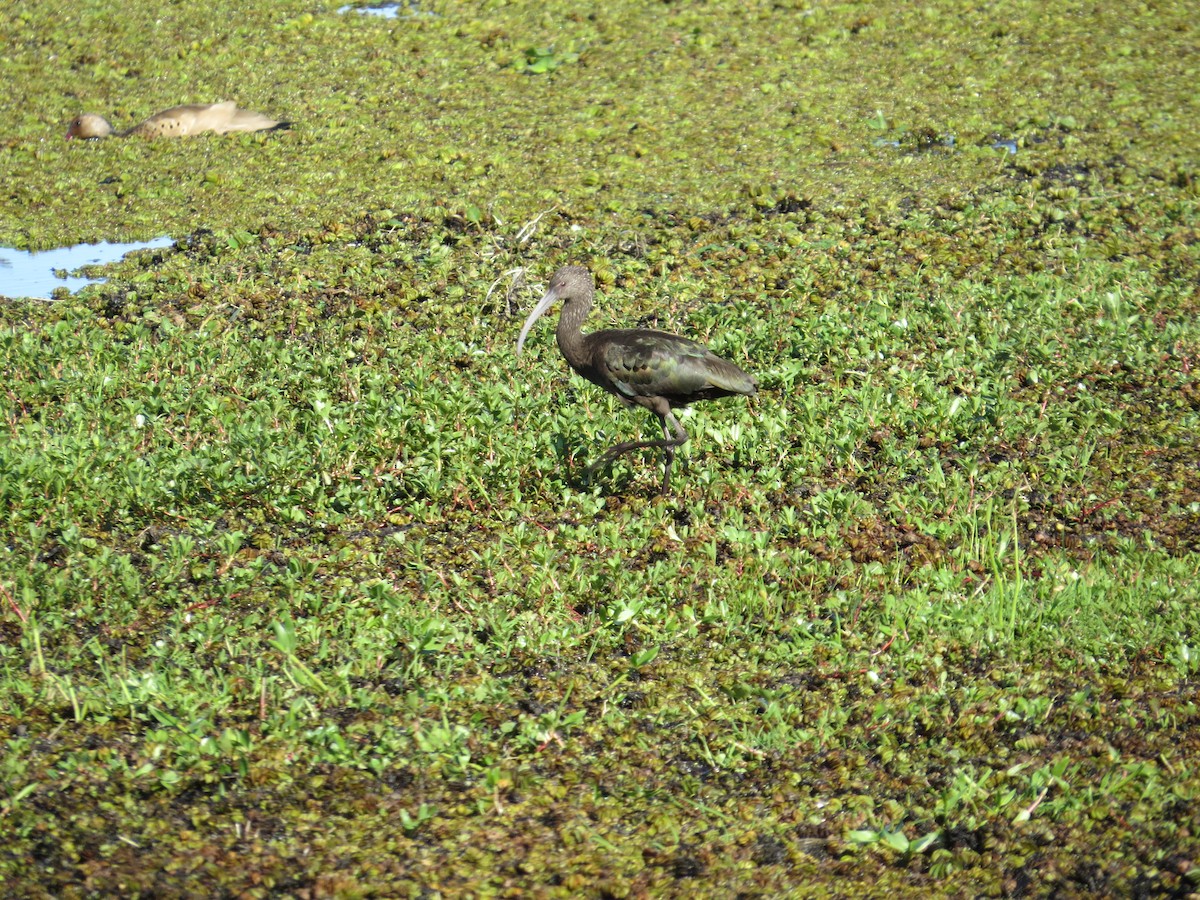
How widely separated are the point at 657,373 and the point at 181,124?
5.63 meters

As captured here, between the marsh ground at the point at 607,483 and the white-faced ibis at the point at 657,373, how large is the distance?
0.21 metres

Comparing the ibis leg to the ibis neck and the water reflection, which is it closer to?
the ibis neck

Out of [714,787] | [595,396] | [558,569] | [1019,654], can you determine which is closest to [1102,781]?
[1019,654]

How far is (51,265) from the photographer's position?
8.42 meters

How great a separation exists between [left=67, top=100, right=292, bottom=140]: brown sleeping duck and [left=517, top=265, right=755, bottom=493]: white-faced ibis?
4907 millimetres

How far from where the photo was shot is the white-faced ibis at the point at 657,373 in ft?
19.3

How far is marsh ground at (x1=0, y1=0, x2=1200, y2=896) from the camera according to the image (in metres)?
3.86

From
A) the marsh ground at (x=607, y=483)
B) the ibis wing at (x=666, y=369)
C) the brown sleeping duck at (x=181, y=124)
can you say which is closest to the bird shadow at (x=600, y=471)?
the marsh ground at (x=607, y=483)

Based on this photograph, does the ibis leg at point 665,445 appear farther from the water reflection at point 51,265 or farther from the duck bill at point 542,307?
the water reflection at point 51,265

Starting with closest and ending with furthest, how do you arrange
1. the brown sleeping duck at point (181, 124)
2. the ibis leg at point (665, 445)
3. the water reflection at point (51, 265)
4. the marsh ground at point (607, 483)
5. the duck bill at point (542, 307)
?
1. the marsh ground at point (607, 483)
2. the ibis leg at point (665, 445)
3. the duck bill at point (542, 307)
4. the water reflection at point (51, 265)
5. the brown sleeping duck at point (181, 124)

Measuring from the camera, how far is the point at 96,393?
652 cm

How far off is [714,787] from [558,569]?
1413mm

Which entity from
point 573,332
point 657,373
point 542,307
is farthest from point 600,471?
point 542,307

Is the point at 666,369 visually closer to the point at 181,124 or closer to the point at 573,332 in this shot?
the point at 573,332
